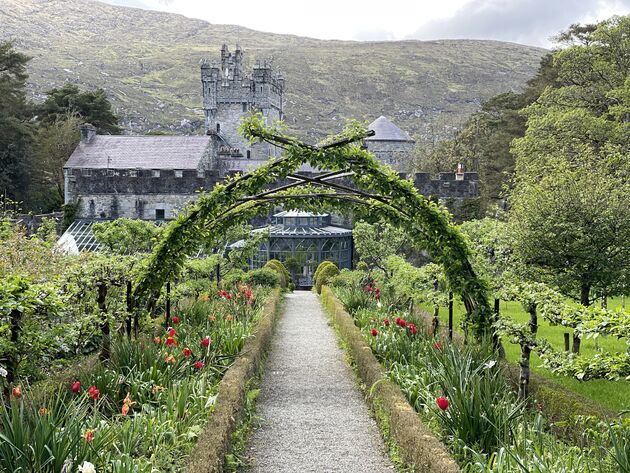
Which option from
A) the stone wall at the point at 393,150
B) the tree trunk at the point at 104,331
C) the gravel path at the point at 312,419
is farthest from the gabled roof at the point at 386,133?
the tree trunk at the point at 104,331

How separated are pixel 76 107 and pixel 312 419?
4403 centimetres

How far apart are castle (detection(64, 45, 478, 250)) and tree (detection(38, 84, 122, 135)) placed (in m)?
8.17

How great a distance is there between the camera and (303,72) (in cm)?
14425

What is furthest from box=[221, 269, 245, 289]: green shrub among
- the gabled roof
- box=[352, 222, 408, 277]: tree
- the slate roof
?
the gabled roof

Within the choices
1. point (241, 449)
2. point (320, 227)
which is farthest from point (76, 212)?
point (241, 449)

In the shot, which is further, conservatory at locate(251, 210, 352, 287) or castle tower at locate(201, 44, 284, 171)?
castle tower at locate(201, 44, 284, 171)

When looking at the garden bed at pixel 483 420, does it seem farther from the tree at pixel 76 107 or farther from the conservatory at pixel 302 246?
the tree at pixel 76 107

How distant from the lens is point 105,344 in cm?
722

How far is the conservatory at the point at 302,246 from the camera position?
2556 centimetres

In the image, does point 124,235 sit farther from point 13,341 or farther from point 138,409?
point 13,341

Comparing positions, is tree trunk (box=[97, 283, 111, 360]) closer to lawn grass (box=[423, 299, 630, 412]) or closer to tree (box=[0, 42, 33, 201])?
lawn grass (box=[423, 299, 630, 412])

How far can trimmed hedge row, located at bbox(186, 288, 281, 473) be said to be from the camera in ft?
15.8

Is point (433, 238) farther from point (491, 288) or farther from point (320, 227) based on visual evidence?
point (320, 227)

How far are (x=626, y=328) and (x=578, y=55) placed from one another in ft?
69.4
